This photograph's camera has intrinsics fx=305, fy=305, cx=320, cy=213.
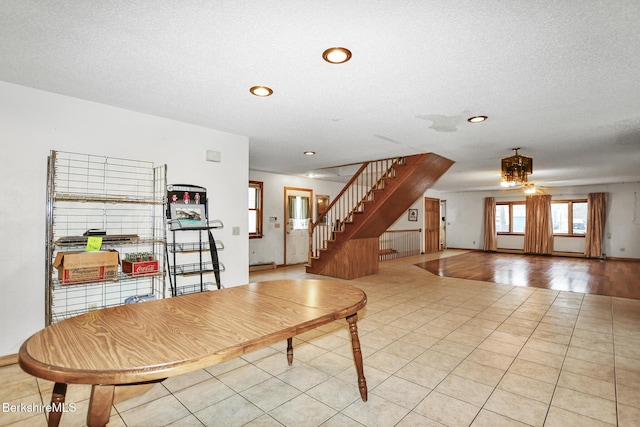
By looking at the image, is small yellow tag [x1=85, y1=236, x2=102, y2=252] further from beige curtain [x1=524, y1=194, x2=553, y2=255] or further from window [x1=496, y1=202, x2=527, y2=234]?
window [x1=496, y1=202, x2=527, y2=234]

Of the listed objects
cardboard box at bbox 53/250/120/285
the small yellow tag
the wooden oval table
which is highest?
the small yellow tag

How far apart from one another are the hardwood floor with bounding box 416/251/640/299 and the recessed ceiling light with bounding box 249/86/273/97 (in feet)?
18.9

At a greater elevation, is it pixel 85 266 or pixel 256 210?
pixel 256 210

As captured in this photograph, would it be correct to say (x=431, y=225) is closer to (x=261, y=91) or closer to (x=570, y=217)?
(x=570, y=217)

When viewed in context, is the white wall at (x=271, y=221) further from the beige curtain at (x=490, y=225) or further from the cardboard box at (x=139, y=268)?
the beige curtain at (x=490, y=225)

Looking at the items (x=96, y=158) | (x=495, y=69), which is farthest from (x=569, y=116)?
(x=96, y=158)

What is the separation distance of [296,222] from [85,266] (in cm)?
573

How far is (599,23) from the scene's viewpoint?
1759mm

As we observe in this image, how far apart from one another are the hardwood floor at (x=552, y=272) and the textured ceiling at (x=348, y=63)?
3.12 metres

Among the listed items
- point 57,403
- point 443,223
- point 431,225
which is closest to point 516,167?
point 57,403

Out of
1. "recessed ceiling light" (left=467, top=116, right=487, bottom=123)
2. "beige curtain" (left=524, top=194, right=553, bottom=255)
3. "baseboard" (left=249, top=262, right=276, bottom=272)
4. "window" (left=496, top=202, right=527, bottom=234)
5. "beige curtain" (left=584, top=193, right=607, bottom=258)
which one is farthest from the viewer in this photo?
"window" (left=496, top=202, right=527, bottom=234)

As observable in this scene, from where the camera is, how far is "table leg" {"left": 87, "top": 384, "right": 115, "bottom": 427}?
1.06 meters

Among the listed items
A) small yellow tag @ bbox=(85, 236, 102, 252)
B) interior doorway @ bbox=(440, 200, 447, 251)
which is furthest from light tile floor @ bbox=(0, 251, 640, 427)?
interior doorway @ bbox=(440, 200, 447, 251)

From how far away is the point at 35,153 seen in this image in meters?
2.68
